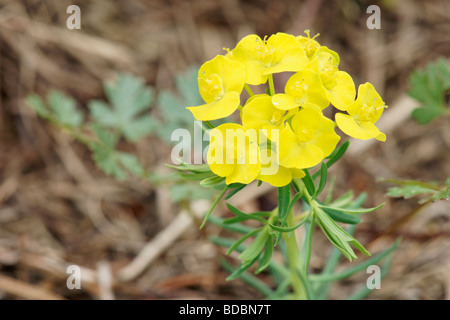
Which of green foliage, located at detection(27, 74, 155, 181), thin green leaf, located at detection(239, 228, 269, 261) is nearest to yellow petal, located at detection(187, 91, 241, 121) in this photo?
thin green leaf, located at detection(239, 228, 269, 261)

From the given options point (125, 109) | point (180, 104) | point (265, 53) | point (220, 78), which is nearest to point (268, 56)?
point (265, 53)

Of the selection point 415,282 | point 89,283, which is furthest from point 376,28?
point 89,283

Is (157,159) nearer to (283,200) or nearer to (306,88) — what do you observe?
(283,200)

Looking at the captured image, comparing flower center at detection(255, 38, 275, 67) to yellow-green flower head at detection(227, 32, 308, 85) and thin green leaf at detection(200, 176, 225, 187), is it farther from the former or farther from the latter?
thin green leaf at detection(200, 176, 225, 187)

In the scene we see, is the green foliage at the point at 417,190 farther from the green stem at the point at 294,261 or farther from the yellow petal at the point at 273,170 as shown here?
the yellow petal at the point at 273,170

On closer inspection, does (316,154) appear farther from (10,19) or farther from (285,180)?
(10,19)

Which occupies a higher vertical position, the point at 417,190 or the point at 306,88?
the point at 306,88
